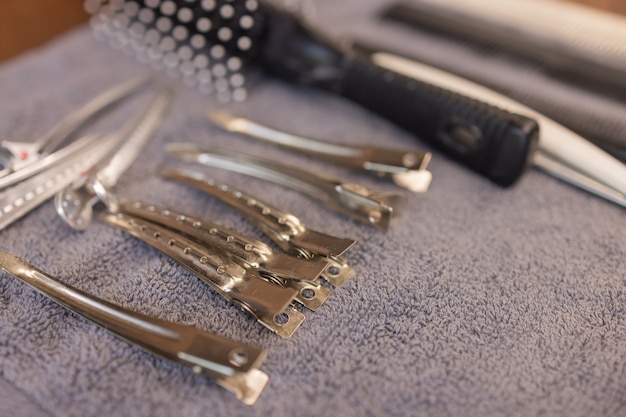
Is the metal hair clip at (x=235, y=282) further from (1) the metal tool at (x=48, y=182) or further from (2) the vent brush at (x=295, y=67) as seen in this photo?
(2) the vent brush at (x=295, y=67)

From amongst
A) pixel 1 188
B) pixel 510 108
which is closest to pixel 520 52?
pixel 510 108

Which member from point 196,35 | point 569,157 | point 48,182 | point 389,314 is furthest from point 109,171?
point 569,157

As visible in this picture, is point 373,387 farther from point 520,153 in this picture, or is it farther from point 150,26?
point 150,26

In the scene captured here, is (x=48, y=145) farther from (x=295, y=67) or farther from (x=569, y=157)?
(x=569, y=157)

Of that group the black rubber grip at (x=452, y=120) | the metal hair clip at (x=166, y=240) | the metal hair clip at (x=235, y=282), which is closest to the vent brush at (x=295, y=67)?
the black rubber grip at (x=452, y=120)

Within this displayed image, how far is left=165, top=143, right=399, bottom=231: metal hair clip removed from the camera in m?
0.46

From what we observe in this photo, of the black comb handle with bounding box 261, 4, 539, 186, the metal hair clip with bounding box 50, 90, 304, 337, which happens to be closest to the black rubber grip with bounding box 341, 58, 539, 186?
the black comb handle with bounding box 261, 4, 539, 186

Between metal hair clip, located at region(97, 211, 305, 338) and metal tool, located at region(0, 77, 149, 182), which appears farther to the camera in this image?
metal tool, located at region(0, 77, 149, 182)

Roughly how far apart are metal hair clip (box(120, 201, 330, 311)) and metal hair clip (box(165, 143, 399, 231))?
0.25ft

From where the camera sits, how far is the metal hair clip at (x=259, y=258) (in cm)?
39

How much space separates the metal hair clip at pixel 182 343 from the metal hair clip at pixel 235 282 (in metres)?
0.04

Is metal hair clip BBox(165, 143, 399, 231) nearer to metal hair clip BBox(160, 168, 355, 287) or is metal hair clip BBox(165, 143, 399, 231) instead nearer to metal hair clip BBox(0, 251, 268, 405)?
metal hair clip BBox(160, 168, 355, 287)

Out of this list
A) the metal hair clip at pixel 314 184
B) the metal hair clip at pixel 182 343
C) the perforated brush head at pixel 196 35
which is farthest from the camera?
the perforated brush head at pixel 196 35

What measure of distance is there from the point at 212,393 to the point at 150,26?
471 mm
